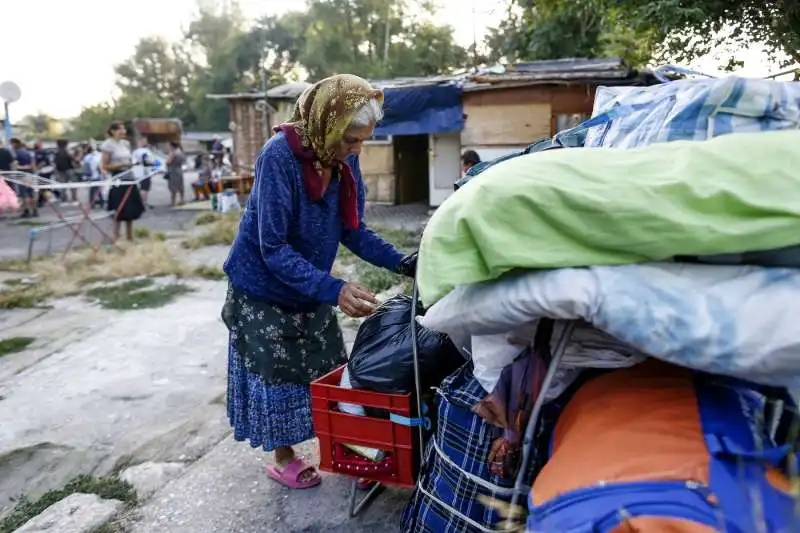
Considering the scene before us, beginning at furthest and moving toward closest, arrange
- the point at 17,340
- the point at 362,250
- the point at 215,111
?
the point at 215,111 < the point at 17,340 < the point at 362,250

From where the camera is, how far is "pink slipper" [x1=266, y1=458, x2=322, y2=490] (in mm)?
2859

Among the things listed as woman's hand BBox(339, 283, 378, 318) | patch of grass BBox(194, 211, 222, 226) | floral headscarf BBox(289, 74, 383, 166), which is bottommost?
patch of grass BBox(194, 211, 222, 226)

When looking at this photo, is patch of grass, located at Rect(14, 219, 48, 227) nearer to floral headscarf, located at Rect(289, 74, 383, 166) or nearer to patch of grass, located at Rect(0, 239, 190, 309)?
patch of grass, located at Rect(0, 239, 190, 309)

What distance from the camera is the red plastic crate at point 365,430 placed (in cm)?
220

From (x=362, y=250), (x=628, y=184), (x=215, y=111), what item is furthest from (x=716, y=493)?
(x=215, y=111)

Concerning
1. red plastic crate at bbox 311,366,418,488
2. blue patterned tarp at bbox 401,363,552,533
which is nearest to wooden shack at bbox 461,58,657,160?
red plastic crate at bbox 311,366,418,488

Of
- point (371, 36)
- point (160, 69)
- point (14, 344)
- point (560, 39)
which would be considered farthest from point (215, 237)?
point (160, 69)

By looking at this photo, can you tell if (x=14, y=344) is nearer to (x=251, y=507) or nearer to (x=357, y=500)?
(x=251, y=507)

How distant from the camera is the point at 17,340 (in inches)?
217

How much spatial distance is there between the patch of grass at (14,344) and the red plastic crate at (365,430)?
13.1 feet

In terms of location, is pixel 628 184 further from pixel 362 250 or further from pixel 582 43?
pixel 582 43

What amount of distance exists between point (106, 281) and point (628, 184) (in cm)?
734

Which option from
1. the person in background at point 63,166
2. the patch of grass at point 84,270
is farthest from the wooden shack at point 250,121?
the patch of grass at point 84,270

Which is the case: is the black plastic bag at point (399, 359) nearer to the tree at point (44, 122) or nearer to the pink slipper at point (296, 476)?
the pink slipper at point (296, 476)
